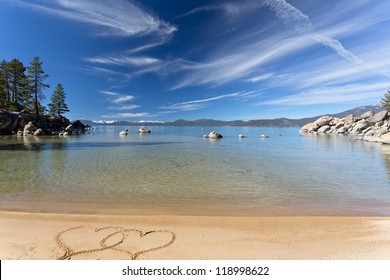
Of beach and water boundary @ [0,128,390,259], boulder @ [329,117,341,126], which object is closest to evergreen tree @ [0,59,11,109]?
beach and water boundary @ [0,128,390,259]

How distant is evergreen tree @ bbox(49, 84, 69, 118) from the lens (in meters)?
80.2

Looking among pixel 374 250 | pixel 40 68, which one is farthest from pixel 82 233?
pixel 40 68

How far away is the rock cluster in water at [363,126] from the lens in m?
49.8

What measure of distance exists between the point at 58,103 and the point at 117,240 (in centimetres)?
9239

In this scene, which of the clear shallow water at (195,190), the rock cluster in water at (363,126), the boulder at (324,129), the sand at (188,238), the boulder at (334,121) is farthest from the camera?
the boulder at (334,121)

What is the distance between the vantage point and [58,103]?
80.9 metres

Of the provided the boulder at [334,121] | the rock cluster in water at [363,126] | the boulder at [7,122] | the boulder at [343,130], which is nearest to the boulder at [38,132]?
the boulder at [7,122]

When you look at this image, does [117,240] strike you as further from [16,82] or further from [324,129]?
[324,129]

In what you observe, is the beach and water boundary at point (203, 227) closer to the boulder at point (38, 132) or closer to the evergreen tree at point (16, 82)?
the boulder at point (38, 132)

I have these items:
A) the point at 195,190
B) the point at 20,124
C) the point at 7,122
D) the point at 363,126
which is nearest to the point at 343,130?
the point at 363,126

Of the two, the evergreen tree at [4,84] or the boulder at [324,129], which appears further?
the boulder at [324,129]

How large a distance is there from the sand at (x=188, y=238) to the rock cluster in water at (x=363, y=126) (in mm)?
49164

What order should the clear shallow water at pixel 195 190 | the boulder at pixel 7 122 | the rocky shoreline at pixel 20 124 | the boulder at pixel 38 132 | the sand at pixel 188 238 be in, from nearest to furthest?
the sand at pixel 188 238, the clear shallow water at pixel 195 190, the boulder at pixel 7 122, the rocky shoreline at pixel 20 124, the boulder at pixel 38 132

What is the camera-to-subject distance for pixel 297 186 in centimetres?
1220
